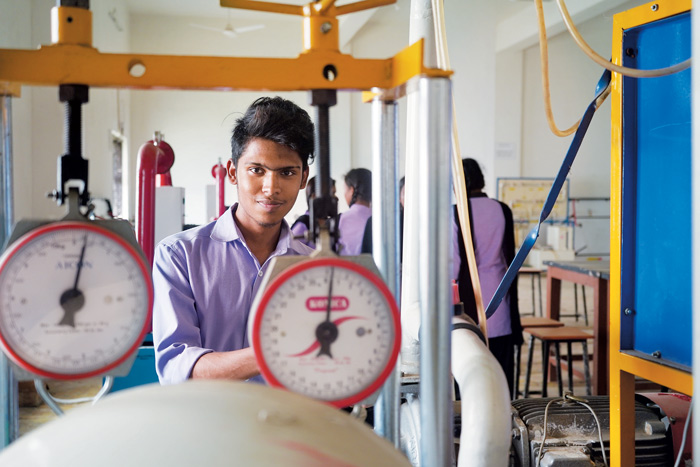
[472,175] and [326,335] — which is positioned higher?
[472,175]

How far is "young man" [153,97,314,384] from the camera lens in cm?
124

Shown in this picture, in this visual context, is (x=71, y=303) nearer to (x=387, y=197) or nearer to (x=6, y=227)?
(x=6, y=227)

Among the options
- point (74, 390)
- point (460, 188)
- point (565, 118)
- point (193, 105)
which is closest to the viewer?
point (460, 188)

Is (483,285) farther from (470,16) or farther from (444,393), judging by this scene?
(470,16)

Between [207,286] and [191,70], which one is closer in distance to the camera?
[191,70]

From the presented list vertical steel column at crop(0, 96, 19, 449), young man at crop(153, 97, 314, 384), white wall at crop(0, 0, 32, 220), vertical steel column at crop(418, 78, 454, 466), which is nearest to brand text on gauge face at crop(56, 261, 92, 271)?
vertical steel column at crop(0, 96, 19, 449)

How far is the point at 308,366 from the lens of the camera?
2.13 feet

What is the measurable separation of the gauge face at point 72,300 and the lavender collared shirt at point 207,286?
1.77ft

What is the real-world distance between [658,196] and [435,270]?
37.9 inches

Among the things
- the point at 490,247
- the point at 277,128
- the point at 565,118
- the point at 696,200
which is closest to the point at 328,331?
the point at 696,200

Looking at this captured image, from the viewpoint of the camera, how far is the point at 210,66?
0.68 m

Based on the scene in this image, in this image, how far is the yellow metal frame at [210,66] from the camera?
66 cm

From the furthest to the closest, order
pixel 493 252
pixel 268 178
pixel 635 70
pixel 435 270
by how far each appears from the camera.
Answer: pixel 493 252
pixel 268 178
pixel 635 70
pixel 435 270

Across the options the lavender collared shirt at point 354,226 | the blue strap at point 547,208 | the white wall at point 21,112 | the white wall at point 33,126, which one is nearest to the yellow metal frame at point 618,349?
the blue strap at point 547,208
